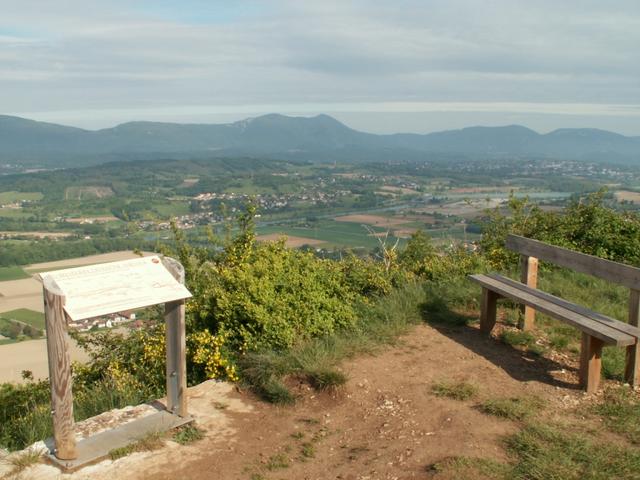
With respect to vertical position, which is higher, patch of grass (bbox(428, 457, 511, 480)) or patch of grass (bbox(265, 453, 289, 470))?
patch of grass (bbox(428, 457, 511, 480))

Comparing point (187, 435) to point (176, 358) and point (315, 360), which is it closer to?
point (176, 358)

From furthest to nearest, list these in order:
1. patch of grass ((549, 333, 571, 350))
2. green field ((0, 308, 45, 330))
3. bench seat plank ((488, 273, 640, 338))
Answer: green field ((0, 308, 45, 330)) → patch of grass ((549, 333, 571, 350)) → bench seat plank ((488, 273, 640, 338))

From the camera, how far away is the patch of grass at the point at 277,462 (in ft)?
12.7

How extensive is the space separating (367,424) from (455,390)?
2.54 ft

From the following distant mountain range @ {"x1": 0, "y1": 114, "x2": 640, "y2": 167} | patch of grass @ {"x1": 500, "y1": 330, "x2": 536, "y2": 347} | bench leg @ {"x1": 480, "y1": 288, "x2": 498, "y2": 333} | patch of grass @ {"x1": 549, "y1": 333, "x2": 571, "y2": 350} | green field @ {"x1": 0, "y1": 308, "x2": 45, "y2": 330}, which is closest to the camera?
patch of grass @ {"x1": 549, "y1": 333, "x2": 571, "y2": 350}

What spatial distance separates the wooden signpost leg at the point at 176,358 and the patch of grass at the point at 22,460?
3.11ft

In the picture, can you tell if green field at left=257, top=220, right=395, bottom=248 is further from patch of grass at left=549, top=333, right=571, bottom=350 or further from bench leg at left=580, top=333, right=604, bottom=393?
bench leg at left=580, top=333, right=604, bottom=393

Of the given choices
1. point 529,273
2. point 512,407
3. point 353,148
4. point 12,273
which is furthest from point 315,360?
point 353,148

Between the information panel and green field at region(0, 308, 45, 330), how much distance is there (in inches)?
709

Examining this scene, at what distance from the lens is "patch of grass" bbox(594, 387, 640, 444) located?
4020 mm

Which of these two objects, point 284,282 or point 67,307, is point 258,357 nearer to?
point 284,282

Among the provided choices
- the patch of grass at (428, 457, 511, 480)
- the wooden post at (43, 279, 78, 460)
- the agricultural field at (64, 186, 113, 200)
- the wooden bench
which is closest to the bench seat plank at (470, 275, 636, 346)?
the wooden bench

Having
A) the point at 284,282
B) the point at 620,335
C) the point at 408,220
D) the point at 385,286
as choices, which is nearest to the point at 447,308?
the point at 385,286

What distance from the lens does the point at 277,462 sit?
394 cm
